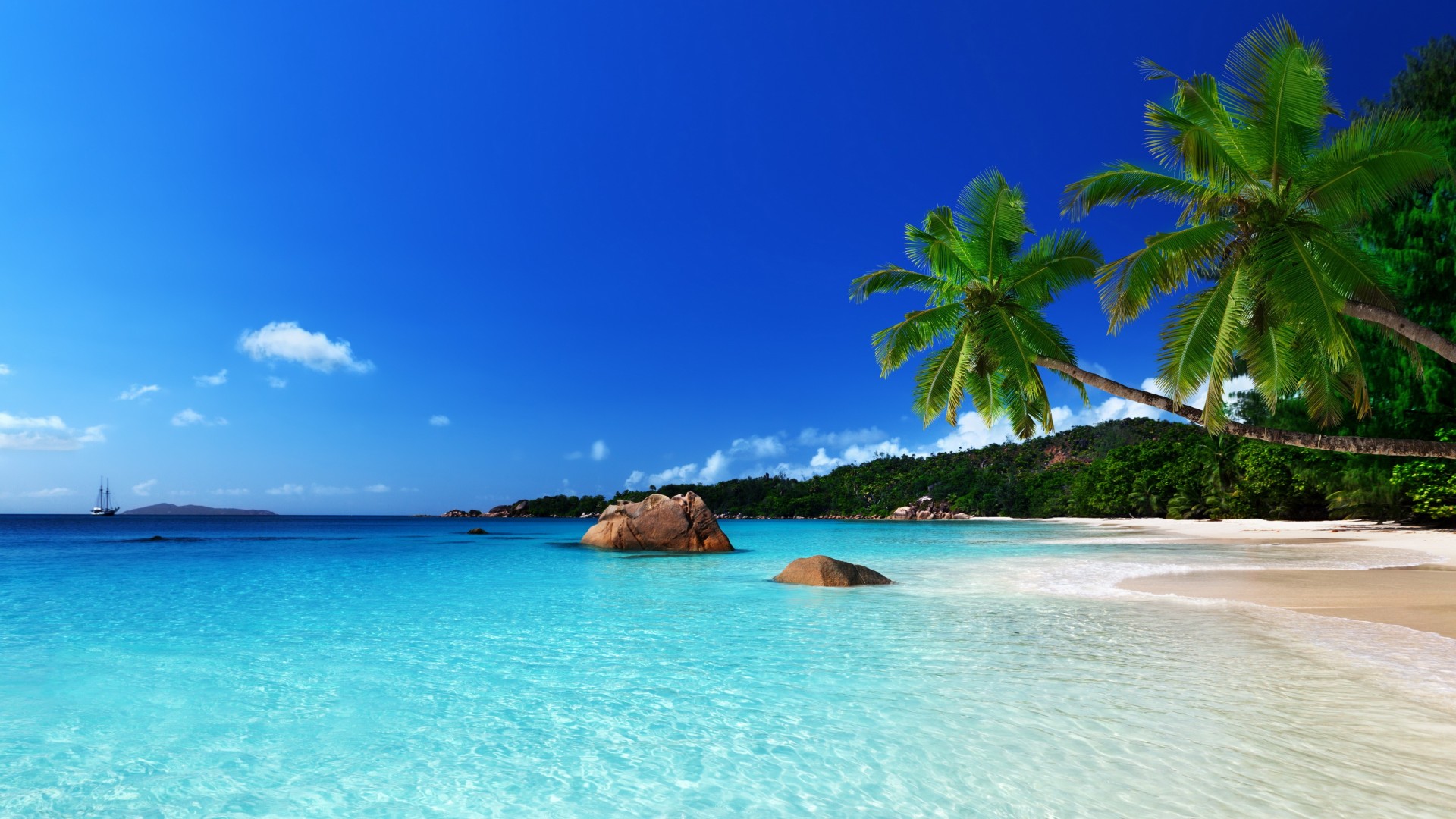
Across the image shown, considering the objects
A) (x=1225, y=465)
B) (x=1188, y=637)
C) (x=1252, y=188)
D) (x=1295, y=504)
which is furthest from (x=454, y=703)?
(x=1225, y=465)

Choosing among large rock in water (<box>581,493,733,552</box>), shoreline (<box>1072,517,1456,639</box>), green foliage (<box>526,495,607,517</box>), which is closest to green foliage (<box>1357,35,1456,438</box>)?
shoreline (<box>1072,517,1456,639</box>)

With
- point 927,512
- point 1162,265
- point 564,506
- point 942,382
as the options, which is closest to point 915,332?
point 942,382

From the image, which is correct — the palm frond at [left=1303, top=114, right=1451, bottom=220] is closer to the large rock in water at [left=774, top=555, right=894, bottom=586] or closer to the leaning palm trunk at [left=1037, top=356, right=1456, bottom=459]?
the leaning palm trunk at [left=1037, top=356, right=1456, bottom=459]

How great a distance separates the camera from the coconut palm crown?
15.9 metres

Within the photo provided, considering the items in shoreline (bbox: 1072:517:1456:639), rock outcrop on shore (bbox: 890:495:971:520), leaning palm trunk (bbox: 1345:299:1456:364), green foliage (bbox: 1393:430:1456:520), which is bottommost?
rock outcrop on shore (bbox: 890:495:971:520)

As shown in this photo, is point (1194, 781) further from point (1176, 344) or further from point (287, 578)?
point (287, 578)

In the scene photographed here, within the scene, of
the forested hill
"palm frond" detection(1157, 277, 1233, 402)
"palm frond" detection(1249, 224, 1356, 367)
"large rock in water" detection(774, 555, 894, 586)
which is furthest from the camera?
the forested hill

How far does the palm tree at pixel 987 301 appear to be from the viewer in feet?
51.7

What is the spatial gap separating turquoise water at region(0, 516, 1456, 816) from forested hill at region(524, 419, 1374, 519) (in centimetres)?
2552

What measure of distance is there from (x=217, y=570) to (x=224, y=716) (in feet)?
64.2

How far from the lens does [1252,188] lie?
462 inches

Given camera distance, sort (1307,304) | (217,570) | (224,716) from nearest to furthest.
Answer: (224,716) → (1307,304) → (217,570)

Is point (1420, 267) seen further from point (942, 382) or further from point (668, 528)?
point (668, 528)

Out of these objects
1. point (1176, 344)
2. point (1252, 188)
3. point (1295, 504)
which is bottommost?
point (1295, 504)
